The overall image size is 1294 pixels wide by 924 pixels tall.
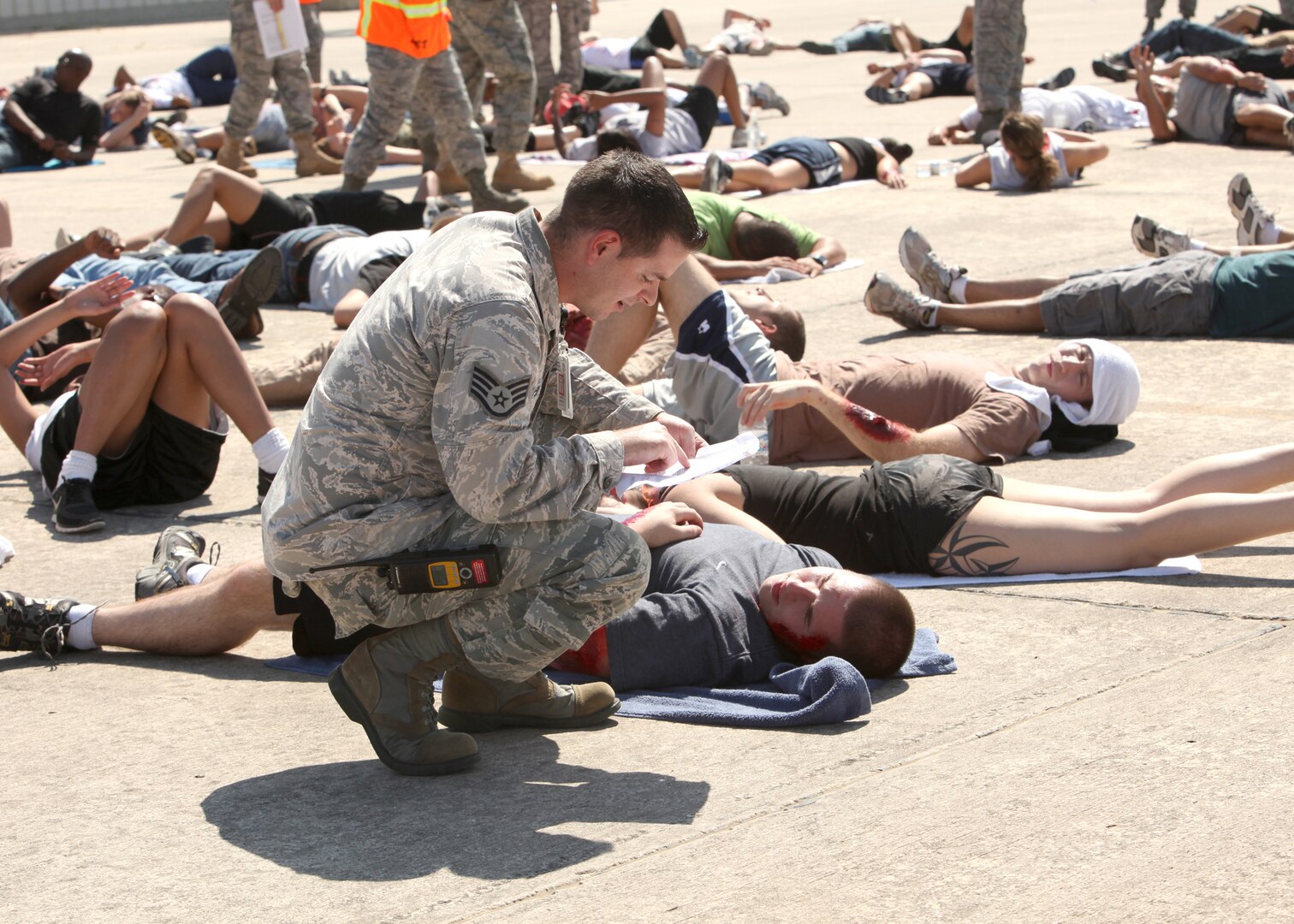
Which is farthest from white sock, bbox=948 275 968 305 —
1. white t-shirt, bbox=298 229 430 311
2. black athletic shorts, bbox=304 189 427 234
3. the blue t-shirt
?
black athletic shorts, bbox=304 189 427 234

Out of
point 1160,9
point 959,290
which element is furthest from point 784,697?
point 1160,9

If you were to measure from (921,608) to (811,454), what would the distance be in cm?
152

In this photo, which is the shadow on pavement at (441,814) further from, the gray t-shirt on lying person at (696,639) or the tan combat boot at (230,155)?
the tan combat boot at (230,155)

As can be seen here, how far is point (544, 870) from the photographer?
2.73 metres

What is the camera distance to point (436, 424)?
291 cm

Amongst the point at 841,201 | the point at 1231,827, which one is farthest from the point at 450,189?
the point at 1231,827

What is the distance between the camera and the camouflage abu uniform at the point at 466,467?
9.47 feet

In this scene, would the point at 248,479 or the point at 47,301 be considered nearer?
the point at 248,479

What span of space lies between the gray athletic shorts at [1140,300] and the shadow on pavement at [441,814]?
14.8ft

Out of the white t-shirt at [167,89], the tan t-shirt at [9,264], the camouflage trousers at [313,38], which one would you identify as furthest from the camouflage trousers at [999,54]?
the white t-shirt at [167,89]

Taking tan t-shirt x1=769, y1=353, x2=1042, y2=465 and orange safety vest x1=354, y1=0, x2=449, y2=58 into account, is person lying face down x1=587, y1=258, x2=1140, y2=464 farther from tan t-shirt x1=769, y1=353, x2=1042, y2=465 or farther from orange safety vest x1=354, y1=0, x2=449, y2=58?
orange safety vest x1=354, y1=0, x2=449, y2=58

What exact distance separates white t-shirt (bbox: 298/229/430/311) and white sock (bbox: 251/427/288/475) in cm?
282

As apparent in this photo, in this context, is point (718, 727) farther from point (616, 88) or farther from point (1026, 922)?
point (616, 88)

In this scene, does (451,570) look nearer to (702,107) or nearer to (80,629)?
(80,629)
